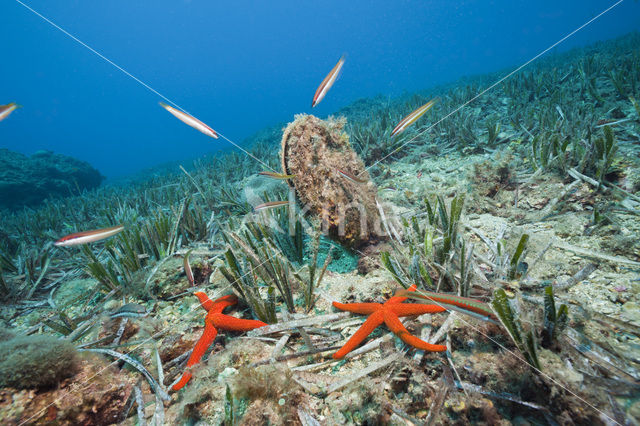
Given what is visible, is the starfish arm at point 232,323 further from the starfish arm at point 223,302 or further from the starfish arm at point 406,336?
the starfish arm at point 406,336

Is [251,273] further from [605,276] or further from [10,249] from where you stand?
[10,249]

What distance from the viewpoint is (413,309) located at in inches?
66.4

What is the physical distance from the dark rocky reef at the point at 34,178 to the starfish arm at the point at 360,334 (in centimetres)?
1758

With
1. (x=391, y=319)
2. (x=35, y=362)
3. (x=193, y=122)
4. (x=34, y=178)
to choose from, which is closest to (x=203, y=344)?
(x=35, y=362)

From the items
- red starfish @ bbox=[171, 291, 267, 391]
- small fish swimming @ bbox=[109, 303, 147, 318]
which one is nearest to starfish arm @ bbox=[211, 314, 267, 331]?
red starfish @ bbox=[171, 291, 267, 391]

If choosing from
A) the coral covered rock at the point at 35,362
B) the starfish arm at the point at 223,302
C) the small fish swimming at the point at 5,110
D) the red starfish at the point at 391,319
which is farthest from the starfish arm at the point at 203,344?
the small fish swimming at the point at 5,110

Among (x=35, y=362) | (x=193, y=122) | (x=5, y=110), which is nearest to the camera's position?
(x=35, y=362)

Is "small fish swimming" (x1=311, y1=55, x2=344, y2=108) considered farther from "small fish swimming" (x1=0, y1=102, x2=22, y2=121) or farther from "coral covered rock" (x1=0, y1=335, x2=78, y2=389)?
"small fish swimming" (x1=0, y1=102, x2=22, y2=121)

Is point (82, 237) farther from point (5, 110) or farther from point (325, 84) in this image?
point (325, 84)

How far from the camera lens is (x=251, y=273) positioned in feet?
7.20

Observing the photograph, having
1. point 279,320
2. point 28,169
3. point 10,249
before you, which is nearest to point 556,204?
point 279,320

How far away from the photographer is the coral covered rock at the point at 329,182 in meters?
2.55

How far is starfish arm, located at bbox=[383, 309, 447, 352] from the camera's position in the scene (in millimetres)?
1480

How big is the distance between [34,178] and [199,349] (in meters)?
21.8
